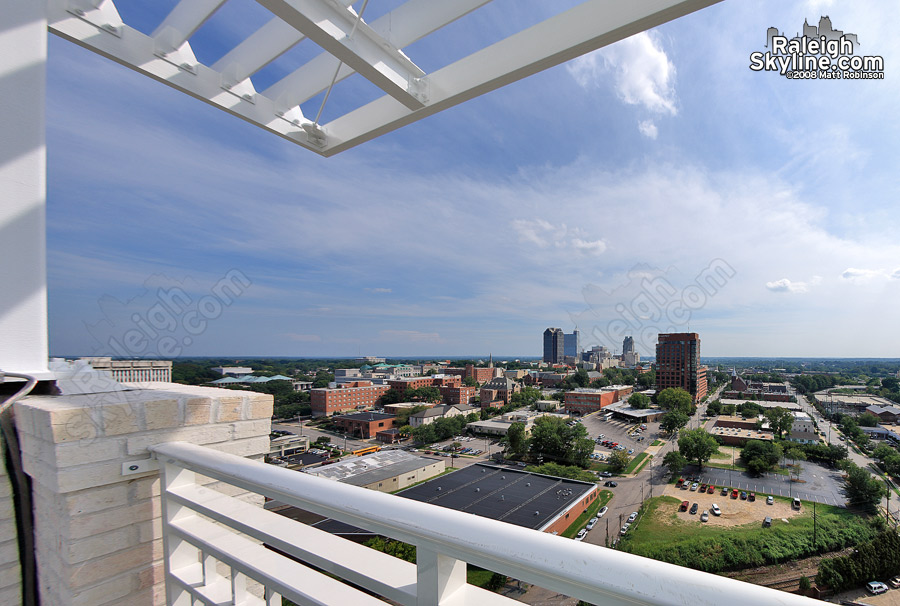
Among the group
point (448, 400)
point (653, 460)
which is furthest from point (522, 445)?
point (448, 400)

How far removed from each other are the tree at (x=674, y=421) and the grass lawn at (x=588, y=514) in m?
9.55

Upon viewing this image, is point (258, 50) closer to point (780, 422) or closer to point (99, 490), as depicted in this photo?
point (99, 490)

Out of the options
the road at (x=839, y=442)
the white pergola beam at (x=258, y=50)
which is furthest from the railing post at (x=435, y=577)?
the road at (x=839, y=442)

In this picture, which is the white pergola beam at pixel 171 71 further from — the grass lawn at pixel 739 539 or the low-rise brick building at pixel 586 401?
the low-rise brick building at pixel 586 401

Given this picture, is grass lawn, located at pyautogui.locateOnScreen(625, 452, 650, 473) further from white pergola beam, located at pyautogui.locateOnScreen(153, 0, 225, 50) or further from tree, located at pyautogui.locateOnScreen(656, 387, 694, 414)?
white pergola beam, located at pyautogui.locateOnScreen(153, 0, 225, 50)

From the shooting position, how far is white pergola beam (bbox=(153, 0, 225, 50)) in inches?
49.3

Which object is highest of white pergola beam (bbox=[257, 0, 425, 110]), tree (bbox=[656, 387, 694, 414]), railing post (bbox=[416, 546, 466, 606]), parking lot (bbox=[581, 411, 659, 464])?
white pergola beam (bbox=[257, 0, 425, 110])

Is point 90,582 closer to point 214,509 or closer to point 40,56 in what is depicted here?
point 214,509

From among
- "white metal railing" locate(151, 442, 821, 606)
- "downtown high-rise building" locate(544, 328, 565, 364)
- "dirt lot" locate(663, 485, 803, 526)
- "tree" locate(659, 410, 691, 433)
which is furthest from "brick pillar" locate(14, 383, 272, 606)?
"downtown high-rise building" locate(544, 328, 565, 364)

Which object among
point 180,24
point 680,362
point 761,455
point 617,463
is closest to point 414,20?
point 180,24

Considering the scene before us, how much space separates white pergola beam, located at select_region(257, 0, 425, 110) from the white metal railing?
3.42ft

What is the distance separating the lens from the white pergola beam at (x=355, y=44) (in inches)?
37.1

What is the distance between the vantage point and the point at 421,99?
1.27 m

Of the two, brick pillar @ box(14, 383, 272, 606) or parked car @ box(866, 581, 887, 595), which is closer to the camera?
brick pillar @ box(14, 383, 272, 606)
